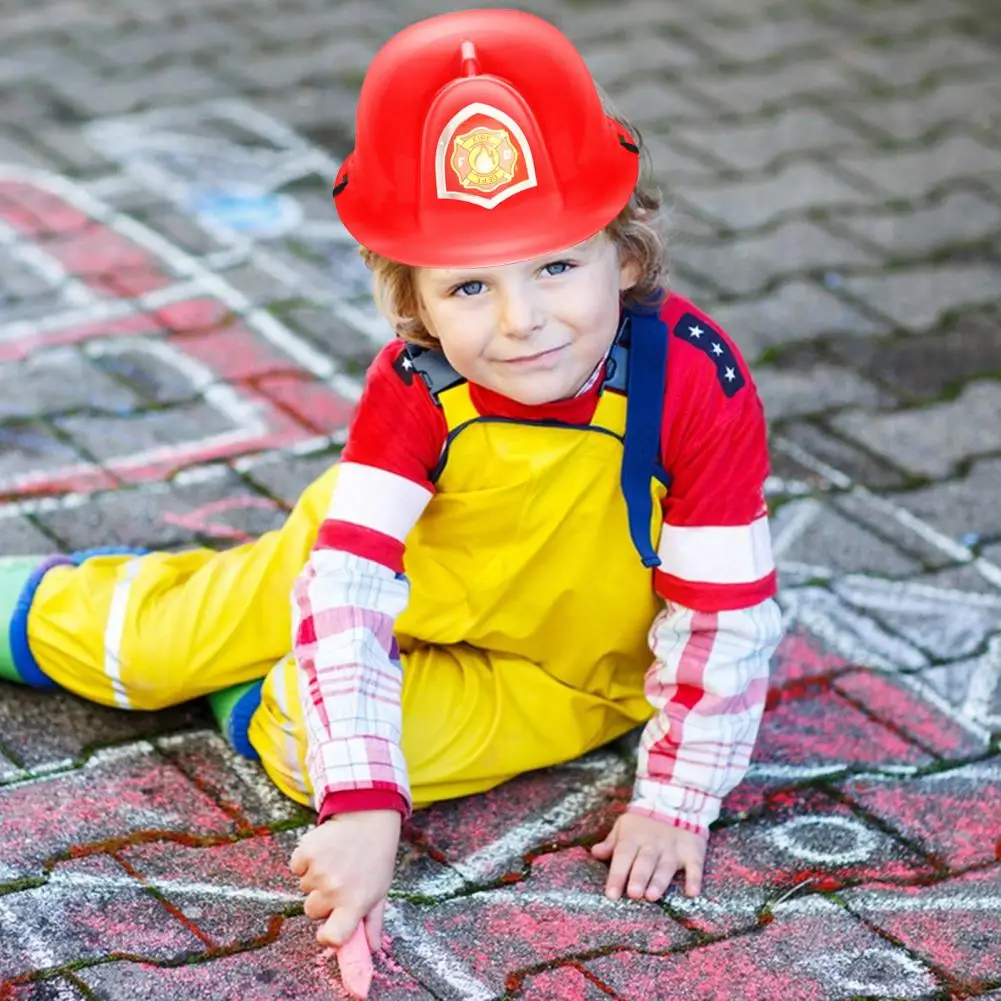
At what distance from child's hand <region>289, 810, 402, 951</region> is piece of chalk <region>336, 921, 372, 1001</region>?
18 millimetres

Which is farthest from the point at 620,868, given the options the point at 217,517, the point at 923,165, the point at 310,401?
the point at 923,165

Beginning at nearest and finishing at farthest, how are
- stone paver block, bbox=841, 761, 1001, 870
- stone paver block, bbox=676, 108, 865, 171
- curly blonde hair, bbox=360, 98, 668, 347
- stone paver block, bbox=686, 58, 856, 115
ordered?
1. curly blonde hair, bbox=360, 98, 668, 347
2. stone paver block, bbox=841, 761, 1001, 870
3. stone paver block, bbox=676, 108, 865, 171
4. stone paver block, bbox=686, 58, 856, 115

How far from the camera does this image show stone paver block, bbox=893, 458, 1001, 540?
3.43 metres

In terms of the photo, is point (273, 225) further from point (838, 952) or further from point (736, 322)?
point (838, 952)

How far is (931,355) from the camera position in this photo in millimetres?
4113

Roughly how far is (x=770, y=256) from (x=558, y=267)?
240 cm

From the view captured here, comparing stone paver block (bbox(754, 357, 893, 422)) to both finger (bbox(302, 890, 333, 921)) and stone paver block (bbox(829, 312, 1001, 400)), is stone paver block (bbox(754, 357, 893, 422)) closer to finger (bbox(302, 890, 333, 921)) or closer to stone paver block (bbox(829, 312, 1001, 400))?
stone paver block (bbox(829, 312, 1001, 400))

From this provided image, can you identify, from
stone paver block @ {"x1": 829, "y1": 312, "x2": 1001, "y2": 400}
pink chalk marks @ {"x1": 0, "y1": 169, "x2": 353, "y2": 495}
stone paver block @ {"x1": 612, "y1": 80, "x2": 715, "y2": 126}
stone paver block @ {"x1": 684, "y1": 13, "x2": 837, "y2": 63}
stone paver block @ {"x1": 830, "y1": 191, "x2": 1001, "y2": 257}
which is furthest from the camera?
stone paver block @ {"x1": 684, "y1": 13, "x2": 837, "y2": 63}

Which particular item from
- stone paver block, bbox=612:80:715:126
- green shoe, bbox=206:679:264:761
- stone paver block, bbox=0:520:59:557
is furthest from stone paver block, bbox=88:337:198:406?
stone paver block, bbox=612:80:715:126

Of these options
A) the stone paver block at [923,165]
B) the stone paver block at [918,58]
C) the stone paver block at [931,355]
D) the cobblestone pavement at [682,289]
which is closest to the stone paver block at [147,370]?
the cobblestone pavement at [682,289]

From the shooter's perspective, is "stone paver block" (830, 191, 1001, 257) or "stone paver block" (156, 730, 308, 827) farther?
"stone paver block" (830, 191, 1001, 257)

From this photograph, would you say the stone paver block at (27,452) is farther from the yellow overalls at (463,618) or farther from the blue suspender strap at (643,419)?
the blue suspender strap at (643,419)

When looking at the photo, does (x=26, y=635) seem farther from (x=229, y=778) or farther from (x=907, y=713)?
(x=907, y=713)

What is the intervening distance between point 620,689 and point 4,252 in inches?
90.7
